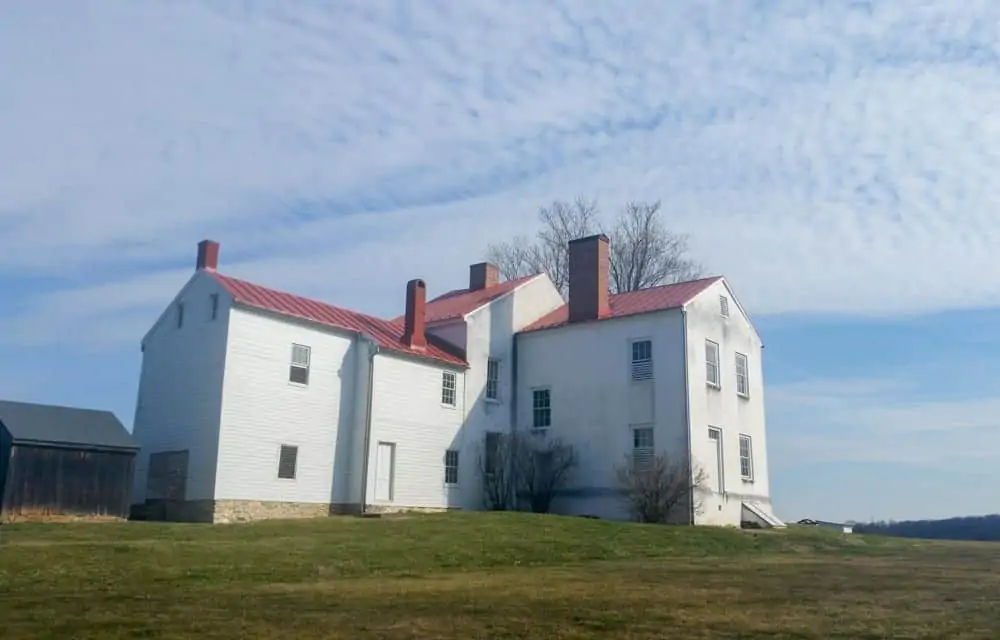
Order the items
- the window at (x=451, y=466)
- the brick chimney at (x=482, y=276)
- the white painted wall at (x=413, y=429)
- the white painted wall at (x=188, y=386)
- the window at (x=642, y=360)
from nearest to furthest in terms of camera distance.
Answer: the white painted wall at (x=188, y=386) → the white painted wall at (x=413, y=429) → the window at (x=642, y=360) → the window at (x=451, y=466) → the brick chimney at (x=482, y=276)

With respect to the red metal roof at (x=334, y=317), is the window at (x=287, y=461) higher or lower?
lower

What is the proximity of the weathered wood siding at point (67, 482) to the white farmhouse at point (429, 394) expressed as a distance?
1738 millimetres

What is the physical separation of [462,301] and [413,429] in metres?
7.60

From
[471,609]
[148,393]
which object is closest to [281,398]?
[148,393]

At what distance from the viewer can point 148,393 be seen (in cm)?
2755

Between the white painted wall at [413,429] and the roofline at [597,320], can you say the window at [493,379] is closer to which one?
the roofline at [597,320]

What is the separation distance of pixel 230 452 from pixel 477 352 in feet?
32.4

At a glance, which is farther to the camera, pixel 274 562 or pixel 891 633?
pixel 274 562

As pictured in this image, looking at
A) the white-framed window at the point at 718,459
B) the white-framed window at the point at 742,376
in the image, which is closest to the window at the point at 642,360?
the white-framed window at the point at 718,459

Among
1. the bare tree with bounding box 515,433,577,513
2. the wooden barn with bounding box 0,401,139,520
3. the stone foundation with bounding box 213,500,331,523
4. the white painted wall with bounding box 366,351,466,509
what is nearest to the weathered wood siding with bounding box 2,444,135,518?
the wooden barn with bounding box 0,401,139,520

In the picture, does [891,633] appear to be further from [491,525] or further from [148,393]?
[148,393]

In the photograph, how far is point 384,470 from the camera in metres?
28.2

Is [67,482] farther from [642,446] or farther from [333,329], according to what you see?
[642,446]

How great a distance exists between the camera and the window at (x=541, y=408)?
32000 mm
